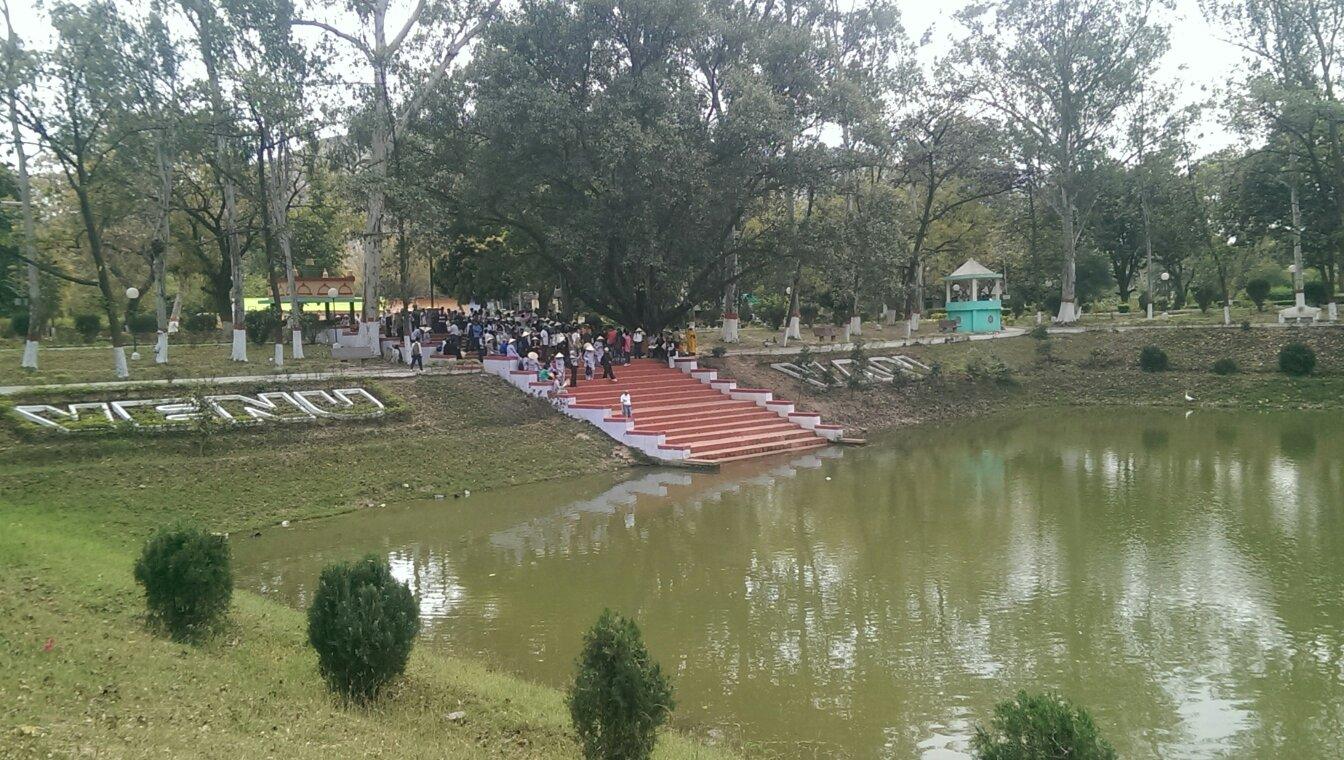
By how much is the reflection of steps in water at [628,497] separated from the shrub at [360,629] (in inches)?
221

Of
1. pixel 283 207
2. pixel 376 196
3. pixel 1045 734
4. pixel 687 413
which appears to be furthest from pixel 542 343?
pixel 1045 734

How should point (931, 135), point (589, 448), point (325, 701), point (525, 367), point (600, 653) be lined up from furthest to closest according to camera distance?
point (931, 135)
point (525, 367)
point (589, 448)
point (325, 701)
point (600, 653)

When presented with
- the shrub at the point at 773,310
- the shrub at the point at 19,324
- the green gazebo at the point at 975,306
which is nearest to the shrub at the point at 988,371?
the green gazebo at the point at 975,306

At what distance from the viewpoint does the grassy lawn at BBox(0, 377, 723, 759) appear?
563 cm

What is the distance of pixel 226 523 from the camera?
1431 centimetres

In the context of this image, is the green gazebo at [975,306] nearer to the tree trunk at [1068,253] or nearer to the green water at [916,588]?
the tree trunk at [1068,253]

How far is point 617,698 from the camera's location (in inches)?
217

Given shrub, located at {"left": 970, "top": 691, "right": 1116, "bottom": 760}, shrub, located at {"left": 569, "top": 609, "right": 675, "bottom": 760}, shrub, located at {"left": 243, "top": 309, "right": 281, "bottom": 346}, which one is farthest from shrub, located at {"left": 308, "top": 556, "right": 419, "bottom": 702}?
shrub, located at {"left": 243, "top": 309, "right": 281, "bottom": 346}

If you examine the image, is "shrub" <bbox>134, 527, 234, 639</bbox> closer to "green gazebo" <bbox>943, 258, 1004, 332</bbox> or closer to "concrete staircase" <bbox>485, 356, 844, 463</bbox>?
"concrete staircase" <bbox>485, 356, 844, 463</bbox>

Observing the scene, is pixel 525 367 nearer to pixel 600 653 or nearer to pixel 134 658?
pixel 134 658

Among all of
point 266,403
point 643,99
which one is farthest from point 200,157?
point 643,99

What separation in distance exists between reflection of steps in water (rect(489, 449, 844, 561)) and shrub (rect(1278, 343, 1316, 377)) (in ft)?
59.8

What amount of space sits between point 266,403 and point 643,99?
13.6m

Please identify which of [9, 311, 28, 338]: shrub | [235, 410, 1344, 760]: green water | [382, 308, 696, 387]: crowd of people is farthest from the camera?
[9, 311, 28, 338]: shrub
